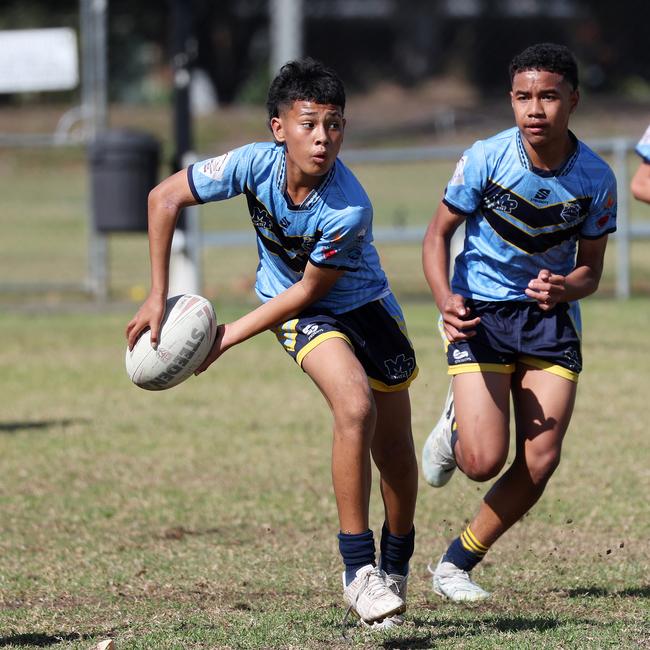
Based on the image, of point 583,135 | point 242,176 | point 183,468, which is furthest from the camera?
point 583,135

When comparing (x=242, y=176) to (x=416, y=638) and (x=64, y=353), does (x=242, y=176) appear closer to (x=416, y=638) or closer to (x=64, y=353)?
(x=416, y=638)

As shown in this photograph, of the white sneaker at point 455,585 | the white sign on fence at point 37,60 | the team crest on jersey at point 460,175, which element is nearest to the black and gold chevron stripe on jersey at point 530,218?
the team crest on jersey at point 460,175

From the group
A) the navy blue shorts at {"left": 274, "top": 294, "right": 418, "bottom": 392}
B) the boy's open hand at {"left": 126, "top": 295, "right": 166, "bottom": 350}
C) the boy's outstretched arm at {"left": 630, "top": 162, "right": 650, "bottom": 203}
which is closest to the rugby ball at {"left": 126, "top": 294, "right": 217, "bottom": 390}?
the boy's open hand at {"left": 126, "top": 295, "right": 166, "bottom": 350}

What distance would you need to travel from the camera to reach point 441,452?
19.4ft

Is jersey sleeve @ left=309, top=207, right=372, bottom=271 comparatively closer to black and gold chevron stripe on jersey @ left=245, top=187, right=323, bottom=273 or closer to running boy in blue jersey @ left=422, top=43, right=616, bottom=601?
black and gold chevron stripe on jersey @ left=245, top=187, right=323, bottom=273

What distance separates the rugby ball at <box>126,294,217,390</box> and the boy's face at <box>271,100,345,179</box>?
69cm

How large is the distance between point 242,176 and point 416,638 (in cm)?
184

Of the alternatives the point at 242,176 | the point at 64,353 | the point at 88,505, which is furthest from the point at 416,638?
the point at 64,353

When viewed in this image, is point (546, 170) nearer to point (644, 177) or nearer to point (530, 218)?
point (530, 218)

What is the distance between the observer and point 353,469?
4926mm

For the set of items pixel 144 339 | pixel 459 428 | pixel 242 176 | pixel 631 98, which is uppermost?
pixel 242 176

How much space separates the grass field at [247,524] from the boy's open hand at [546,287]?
122cm

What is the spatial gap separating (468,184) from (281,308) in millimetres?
934

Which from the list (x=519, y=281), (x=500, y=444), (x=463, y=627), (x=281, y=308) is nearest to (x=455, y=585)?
(x=463, y=627)
